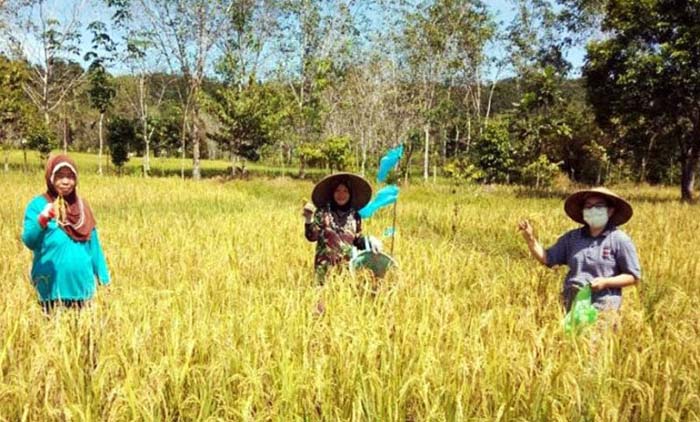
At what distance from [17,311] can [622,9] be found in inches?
679

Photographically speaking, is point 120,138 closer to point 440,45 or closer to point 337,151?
point 337,151

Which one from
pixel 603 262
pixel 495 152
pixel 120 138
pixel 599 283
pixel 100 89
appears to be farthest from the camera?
pixel 120 138

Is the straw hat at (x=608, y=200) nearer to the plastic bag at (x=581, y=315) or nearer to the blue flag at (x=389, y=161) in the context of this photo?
the plastic bag at (x=581, y=315)

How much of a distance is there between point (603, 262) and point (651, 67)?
13.1m

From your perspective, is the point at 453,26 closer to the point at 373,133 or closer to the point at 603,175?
the point at 373,133

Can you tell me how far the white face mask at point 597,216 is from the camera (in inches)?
130

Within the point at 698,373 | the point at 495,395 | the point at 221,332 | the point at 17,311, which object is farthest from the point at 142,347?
the point at 698,373

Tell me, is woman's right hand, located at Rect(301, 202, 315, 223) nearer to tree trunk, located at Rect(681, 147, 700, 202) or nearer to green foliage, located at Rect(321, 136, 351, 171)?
tree trunk, located at Rect(681, 147, 700, 202)

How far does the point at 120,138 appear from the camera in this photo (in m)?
30.1

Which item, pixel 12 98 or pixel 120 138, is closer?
pixel 12 98

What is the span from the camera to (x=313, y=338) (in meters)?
2.79

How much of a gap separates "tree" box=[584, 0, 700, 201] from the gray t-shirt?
1257cm

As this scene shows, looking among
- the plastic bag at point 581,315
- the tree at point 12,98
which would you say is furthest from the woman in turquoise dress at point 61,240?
the tree at point 12,98

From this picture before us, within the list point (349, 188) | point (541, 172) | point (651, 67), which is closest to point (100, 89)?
point (541, 172)
